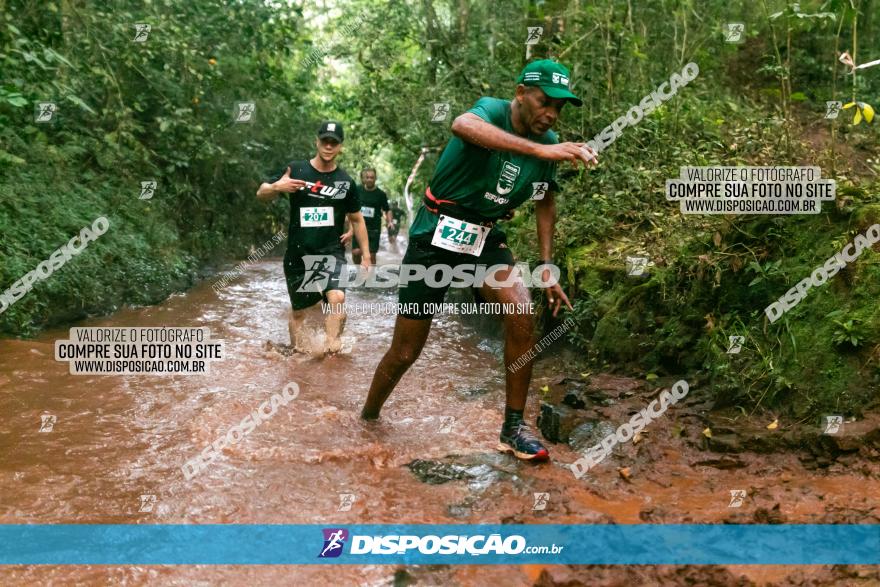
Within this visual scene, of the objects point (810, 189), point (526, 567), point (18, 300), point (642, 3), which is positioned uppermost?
point (642, 3)

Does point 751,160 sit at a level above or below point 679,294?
above

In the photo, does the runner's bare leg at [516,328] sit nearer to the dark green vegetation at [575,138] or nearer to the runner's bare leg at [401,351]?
the runner's bare leg at [401,351]

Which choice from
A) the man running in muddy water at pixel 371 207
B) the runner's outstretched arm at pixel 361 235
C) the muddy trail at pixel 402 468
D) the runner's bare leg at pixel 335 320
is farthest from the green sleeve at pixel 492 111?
the man running in muddy water at pixel 371 207

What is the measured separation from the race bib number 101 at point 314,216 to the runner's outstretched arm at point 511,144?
293 centimetres

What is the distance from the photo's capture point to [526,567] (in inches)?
110

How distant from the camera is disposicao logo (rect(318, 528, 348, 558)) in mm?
2955

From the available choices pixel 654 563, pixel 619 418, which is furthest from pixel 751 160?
pixel 654 563

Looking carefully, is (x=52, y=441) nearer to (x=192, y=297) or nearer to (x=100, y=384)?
(x=100, y=384)

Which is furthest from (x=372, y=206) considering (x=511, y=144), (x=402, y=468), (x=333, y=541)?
(x=333, y=541)

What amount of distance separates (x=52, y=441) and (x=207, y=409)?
1006 millimetres

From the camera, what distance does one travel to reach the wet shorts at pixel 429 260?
12.8ft

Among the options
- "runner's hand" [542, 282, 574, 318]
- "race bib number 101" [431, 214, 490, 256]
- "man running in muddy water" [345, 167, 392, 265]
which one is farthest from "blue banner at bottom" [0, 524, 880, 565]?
"man running in muddy water" [345, 167, 392, 265]

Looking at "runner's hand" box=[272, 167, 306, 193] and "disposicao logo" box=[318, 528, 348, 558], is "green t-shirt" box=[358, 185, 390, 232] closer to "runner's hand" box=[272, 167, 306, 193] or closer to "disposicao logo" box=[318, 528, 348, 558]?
"runner's hand" box=[272, 167, 306, 193]

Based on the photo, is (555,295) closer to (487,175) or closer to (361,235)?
(487,175)
